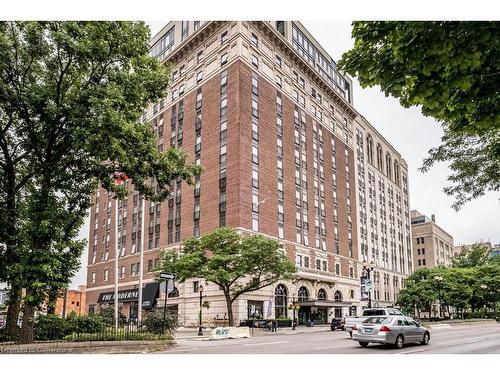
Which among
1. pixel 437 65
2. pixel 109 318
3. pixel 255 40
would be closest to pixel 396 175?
pixel 255 40

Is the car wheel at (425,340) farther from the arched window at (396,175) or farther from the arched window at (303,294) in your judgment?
the arched window at (396,175)

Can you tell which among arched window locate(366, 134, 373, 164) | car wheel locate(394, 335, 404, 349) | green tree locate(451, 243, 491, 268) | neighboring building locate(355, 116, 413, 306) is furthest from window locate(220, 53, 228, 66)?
green tree locate(451, 243, 491, 268)

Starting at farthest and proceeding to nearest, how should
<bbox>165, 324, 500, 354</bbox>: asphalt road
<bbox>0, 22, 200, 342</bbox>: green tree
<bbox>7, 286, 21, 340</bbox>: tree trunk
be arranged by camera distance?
1. <bbox>165, 324, 500, 354</bbox>: asphalt road
2. <bbox>7, 286, 21, 340</bbox>: tree trunk
3. <bbox>0, 22, 200, 342</bbox>: green tree

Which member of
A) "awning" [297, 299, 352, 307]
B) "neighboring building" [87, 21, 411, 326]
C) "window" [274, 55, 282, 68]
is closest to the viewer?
"neighboring building" [87, 21, 411, 326]

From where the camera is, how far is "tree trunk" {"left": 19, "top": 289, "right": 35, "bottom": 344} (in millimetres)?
15578

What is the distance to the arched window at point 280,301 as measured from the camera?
167 feet

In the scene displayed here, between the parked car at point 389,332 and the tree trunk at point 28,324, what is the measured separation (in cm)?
1277

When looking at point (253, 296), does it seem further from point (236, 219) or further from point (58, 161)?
point (58, 161)

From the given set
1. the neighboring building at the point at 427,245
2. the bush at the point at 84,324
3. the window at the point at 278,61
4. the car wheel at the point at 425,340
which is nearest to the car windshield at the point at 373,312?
the car wheel at the point at 425,340

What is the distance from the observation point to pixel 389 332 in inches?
737

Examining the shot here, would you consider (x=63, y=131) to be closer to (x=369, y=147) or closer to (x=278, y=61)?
(x=278, y=61)

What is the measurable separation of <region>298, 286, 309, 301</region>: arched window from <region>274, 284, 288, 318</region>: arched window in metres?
3.07

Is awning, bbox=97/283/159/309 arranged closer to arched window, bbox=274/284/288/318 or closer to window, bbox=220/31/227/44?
arched window, bbox=274/284/288/318
